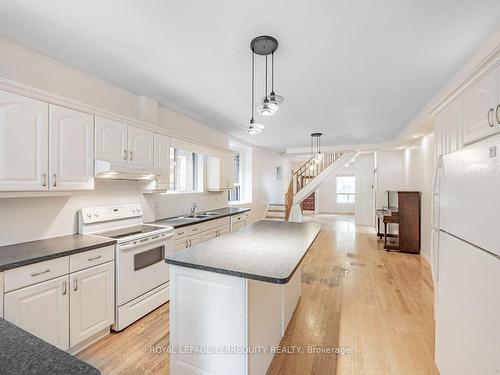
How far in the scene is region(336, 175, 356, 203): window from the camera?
11.7 m

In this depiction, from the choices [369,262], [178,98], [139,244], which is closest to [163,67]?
[178,98]

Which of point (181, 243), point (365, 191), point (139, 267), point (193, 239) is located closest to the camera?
point (139, 267)

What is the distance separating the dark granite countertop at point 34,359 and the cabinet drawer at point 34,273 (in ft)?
3.68

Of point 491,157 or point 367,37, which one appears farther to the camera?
point 367,37

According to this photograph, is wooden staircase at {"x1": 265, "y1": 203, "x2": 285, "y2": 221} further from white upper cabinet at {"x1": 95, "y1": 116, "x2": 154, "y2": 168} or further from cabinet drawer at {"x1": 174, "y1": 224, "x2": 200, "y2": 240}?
white upper cabinet at {"x1": 95, "y1": 116, "x2": 154, "y2": 168}

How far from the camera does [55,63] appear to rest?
2.33 m

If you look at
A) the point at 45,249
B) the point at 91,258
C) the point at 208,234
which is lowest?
the point at 208,234

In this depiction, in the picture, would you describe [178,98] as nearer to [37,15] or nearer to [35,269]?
[37,15]

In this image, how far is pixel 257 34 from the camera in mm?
1923

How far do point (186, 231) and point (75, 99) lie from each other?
6.32ft

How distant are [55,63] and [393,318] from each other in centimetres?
431

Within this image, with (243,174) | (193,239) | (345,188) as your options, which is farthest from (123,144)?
(345,188)

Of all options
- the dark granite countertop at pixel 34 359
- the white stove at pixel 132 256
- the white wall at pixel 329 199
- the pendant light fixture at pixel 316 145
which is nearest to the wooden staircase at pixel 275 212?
the pendant light fixture at pixel 316 145

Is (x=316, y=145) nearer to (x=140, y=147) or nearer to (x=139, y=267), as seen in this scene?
(x=140, y=147)
